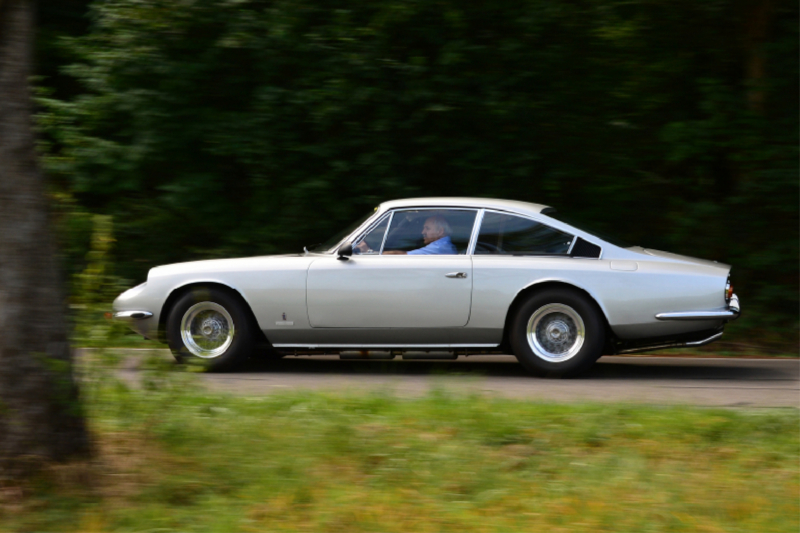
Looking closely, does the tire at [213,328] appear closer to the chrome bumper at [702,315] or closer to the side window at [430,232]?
the side window at [430,232]

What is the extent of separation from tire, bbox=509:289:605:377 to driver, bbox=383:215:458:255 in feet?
2.64

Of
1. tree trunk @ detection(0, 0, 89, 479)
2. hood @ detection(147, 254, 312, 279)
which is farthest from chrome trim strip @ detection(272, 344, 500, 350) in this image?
tree trunk @ detection(0, 0, 89, 479)

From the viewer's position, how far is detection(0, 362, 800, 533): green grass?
3857mm

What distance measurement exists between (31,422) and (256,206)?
7231mm

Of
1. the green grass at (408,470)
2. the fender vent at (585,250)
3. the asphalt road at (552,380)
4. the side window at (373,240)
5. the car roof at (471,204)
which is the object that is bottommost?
the green grass at (408,470)

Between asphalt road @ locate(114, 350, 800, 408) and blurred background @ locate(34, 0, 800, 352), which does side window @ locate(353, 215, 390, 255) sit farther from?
blurred background @ locate(34, 0, 800, 352)

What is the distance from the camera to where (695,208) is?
11180 millimetres

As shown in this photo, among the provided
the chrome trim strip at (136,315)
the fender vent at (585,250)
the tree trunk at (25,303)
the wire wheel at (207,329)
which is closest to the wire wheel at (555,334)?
the fender vent at (585,250)

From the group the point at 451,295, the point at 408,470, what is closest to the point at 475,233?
the point at 451,295

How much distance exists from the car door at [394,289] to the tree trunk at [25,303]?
3403 millimetres

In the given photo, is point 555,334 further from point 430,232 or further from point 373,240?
point 373,240

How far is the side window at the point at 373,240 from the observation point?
24.8ft

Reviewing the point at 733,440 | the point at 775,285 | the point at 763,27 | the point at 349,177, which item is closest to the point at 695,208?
the point at 775,285

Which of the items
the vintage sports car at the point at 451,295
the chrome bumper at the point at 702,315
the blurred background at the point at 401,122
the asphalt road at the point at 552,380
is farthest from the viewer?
the blurred background at the point at 401,122
